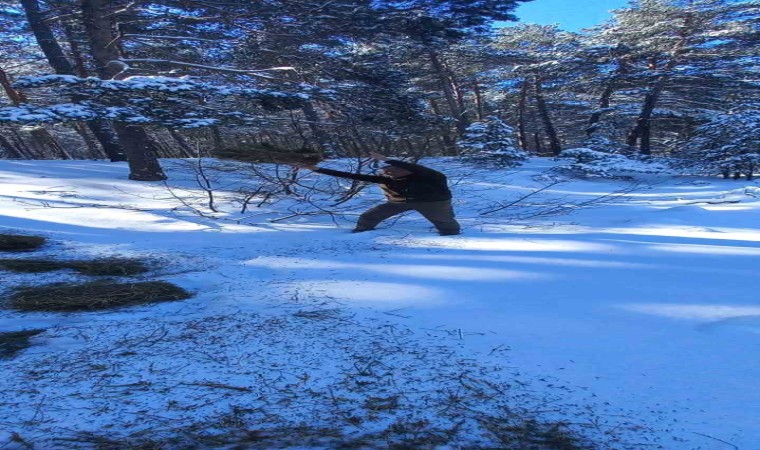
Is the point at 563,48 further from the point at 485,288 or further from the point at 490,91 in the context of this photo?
the point at 485,288

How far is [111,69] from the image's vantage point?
1048 centimetres

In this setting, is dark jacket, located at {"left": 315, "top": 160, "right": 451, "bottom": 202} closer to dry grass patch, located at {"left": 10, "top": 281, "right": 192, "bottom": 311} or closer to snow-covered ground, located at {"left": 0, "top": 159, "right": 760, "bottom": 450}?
snow-covered ground, located at {"left": 0, "top": 159, "right": 760, "bottom": 450}

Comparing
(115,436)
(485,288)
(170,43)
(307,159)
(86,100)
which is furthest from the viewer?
(170,43)

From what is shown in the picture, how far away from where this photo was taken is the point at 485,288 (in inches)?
150

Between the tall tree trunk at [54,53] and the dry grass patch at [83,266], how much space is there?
24.5ft

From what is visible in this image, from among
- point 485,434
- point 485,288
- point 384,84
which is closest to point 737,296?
point 485,288

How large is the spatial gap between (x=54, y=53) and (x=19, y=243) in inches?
389

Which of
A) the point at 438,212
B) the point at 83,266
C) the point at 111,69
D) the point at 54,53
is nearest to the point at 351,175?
the point at 438,212

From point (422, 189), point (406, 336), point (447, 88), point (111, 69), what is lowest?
point (406, 336)

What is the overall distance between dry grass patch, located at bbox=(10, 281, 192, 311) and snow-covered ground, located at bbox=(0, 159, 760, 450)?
155 millimetres

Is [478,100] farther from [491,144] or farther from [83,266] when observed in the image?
[83,266]

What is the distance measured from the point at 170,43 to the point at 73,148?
24834 mm

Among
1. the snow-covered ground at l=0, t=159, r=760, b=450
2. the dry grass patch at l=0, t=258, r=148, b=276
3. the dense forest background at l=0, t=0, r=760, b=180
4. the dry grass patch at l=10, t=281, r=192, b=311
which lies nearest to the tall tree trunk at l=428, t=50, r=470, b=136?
the dense forest background at l=0, t=0, r=760, b=180

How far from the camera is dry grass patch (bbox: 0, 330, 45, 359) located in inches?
102
